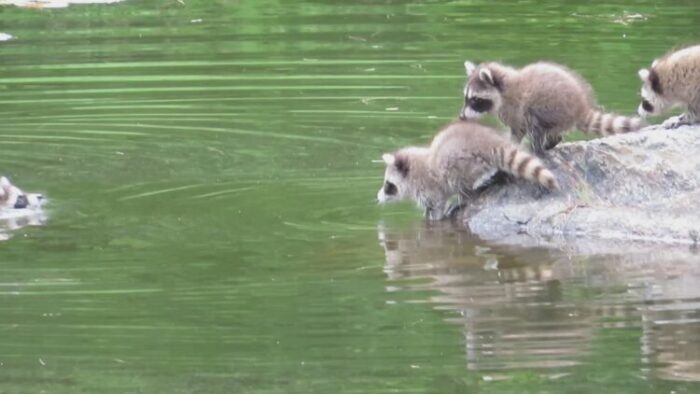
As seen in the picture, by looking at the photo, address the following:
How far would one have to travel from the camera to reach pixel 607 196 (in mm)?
11875

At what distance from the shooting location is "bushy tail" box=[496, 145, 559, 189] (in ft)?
38.5

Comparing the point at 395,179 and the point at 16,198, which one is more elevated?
the point at 395,179

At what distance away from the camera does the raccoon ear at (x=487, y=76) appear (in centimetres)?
1245

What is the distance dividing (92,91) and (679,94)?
22.9 ft

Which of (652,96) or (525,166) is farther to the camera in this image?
(652,96)

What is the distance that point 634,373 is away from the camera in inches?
336

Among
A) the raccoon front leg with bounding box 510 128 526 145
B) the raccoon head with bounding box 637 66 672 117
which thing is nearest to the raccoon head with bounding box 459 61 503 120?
the raccoon front leg with bounding box 510 128 526 145

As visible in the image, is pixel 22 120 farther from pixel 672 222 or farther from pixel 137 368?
pixel 137 368

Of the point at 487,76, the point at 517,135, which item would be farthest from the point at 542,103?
the point at 487,76

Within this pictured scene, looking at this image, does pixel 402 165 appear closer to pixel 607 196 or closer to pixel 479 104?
pixel 479 104

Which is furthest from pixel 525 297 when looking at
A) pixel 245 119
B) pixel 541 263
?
pixel 245 119

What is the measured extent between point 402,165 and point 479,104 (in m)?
0.63

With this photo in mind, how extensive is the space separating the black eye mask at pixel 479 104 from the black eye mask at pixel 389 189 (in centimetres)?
74

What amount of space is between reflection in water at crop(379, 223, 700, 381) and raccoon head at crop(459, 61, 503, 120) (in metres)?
0.90
